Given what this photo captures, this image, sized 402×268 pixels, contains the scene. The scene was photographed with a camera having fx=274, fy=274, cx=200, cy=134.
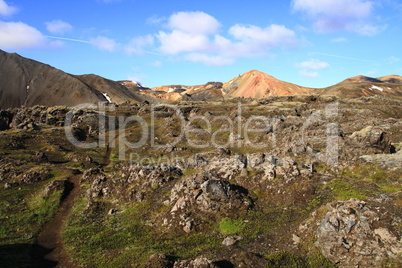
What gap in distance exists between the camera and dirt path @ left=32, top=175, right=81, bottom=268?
29.3 m

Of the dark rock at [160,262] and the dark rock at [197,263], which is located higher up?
the dark rock at [197,263]

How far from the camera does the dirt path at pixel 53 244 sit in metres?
29.3

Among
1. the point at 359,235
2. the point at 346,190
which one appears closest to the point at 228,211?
the point at 359,235

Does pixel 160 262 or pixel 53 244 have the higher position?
pixel 160 262

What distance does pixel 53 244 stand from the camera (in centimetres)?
3353

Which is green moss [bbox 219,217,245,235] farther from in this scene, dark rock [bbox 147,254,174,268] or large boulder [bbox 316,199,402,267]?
large boulder [bbox 316,199,402,267]

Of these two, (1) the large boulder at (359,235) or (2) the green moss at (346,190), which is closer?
(1) the large boulder at (359,235)

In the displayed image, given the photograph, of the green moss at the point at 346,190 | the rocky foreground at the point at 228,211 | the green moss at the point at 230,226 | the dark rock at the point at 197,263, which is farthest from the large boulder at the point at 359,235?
the dark rock at the point at 197,263

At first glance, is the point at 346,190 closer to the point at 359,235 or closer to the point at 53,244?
the point at 359,235

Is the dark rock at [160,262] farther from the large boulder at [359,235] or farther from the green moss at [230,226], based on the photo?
the large boulder at [359,235]

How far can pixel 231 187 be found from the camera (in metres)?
35.7

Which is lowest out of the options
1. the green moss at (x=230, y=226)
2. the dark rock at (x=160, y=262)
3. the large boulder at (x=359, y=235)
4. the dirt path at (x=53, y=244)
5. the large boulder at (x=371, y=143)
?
the dirt path at (x=53, y=244)

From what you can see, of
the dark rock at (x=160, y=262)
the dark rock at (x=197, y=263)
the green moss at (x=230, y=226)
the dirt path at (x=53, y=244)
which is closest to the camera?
the dark rock at (x=197, y=263)

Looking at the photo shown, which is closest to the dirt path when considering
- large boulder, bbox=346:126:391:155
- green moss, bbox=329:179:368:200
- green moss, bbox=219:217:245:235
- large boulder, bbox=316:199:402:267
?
green moss, bbox=219:217:245:235
